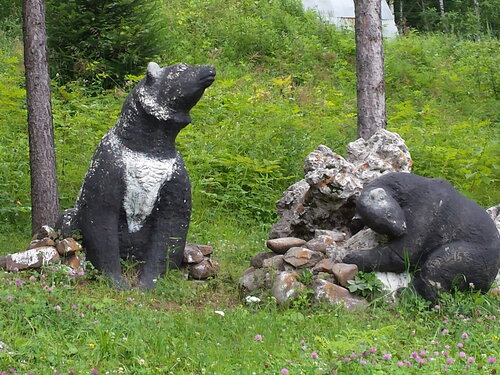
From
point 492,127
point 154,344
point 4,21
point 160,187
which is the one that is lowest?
point 492,127

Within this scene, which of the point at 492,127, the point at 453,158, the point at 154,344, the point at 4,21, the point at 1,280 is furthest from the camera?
the point at 4,21

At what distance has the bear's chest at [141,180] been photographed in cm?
727

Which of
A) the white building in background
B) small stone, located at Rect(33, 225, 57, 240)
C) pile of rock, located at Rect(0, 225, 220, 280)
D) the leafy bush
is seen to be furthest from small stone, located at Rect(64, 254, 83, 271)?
the white building in background

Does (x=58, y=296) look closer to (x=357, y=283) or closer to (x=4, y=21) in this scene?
(x=357, y=283)

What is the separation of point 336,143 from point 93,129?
13.2 feet

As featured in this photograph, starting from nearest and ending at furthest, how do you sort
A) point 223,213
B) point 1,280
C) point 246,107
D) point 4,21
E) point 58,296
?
1. point 58,296
2. point 1,280
3. point 223,213
4. point 246,107
5. point 4,21

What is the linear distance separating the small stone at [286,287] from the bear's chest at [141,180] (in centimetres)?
143

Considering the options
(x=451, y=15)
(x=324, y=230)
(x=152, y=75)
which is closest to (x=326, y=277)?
(x=324, y=230)

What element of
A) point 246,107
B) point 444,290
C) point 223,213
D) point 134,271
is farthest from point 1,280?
point 246,107

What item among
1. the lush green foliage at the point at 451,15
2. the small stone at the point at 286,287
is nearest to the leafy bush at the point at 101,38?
the small stone at the point at 286,287

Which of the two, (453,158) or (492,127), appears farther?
(492,127)

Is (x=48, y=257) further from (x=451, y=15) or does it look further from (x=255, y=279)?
(x=451, y=15)

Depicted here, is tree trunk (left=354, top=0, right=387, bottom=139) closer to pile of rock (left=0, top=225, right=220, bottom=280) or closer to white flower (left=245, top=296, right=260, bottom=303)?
white flower (left=245, top=296, right=260, bottom=303)

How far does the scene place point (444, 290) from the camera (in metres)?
6.69
